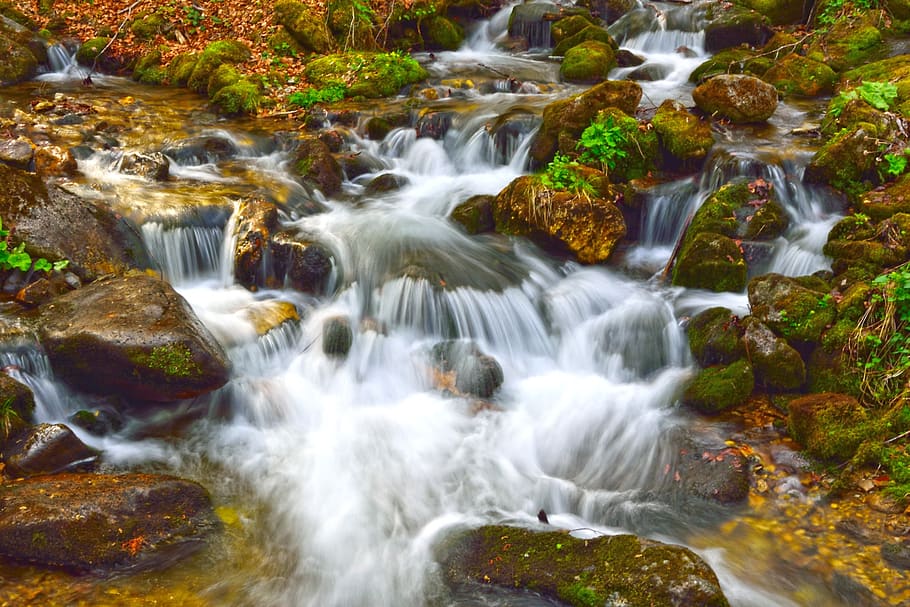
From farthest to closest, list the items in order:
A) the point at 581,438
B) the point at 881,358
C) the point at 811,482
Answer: the point at 581,438
the point at 881,358
the point at 811,482

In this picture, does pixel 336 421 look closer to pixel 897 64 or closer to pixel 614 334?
pixel 614 334

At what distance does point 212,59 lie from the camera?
13.9 m

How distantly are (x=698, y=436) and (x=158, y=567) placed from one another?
4.38 meters

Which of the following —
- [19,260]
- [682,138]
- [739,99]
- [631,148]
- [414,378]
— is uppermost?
[739,99]

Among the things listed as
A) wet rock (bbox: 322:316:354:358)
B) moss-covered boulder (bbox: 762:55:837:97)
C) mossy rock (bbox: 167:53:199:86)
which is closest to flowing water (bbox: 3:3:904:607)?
wet rock (bbox: 322:316:354:358)

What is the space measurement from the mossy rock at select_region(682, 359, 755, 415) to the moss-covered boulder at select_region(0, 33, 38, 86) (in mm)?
13878

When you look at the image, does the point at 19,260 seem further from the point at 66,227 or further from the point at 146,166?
the point at 146,166

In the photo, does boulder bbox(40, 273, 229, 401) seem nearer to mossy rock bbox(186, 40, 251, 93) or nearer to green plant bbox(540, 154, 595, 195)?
green plant bbox(540, 154, 595, 195)

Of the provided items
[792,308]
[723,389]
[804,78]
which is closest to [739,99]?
[804,78]

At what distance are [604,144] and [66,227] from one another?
22.3 feet

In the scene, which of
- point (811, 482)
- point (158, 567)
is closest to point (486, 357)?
point (811, 482)

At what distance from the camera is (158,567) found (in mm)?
4574

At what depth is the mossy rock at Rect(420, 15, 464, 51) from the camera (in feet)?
52.0

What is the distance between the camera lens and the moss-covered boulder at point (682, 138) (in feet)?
30.9
